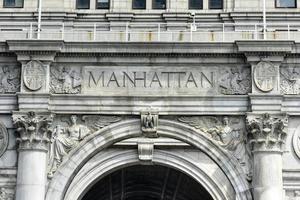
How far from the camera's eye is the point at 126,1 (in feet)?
201

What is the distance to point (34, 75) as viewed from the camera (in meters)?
48.2

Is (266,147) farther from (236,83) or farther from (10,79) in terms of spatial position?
(10,79)

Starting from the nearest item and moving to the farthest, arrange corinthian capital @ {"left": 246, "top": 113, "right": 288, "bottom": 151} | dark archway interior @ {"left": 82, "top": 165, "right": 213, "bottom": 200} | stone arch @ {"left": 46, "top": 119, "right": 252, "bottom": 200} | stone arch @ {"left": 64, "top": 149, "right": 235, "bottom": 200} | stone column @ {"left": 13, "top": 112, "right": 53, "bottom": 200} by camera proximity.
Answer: stone column @ {"left": 13, "top": 112, "right": 53, "bottom": 200} < corinthian capital @ {"left": 246, "top": 113, "right": 288, "bottom": 151} < stone arch @ {"left": 46, "top": 119, "right": 252, "bottom": 200} < stone arch @ {"left": 64, "top": 149, "right": 235, "bottom": 200} < dark archway interior @ {"left": 82, "top": 165, "right": 213, "bottom": 200}

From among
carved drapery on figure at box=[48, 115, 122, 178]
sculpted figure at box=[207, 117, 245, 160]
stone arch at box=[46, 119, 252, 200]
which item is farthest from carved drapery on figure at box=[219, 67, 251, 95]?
carved drapery on figure at box=[48, 115, 122, 178]

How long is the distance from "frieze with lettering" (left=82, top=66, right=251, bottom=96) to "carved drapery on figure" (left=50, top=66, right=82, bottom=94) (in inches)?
14.5

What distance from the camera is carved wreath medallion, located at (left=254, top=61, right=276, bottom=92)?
47719 millimetres

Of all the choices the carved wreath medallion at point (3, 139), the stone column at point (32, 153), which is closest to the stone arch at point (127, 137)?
the stone column at point (32, 153)

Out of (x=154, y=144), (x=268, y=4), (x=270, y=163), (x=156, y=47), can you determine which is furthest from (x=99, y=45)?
(x=268, y=4)

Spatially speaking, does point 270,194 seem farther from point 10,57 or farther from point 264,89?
point 10,57

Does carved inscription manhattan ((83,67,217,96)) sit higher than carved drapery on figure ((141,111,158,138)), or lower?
higher

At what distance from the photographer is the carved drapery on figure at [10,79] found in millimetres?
48438

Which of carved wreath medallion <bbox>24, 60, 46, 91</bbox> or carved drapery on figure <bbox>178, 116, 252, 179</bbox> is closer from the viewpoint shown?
carved drapery on figure <bbox>178, 116, 252, 179</bbox>

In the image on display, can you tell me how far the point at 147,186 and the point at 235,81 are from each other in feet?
55.4

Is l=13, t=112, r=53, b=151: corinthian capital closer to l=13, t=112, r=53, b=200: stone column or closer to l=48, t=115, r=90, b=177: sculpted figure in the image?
l=13, t=112, r=53, b=200: stone column
